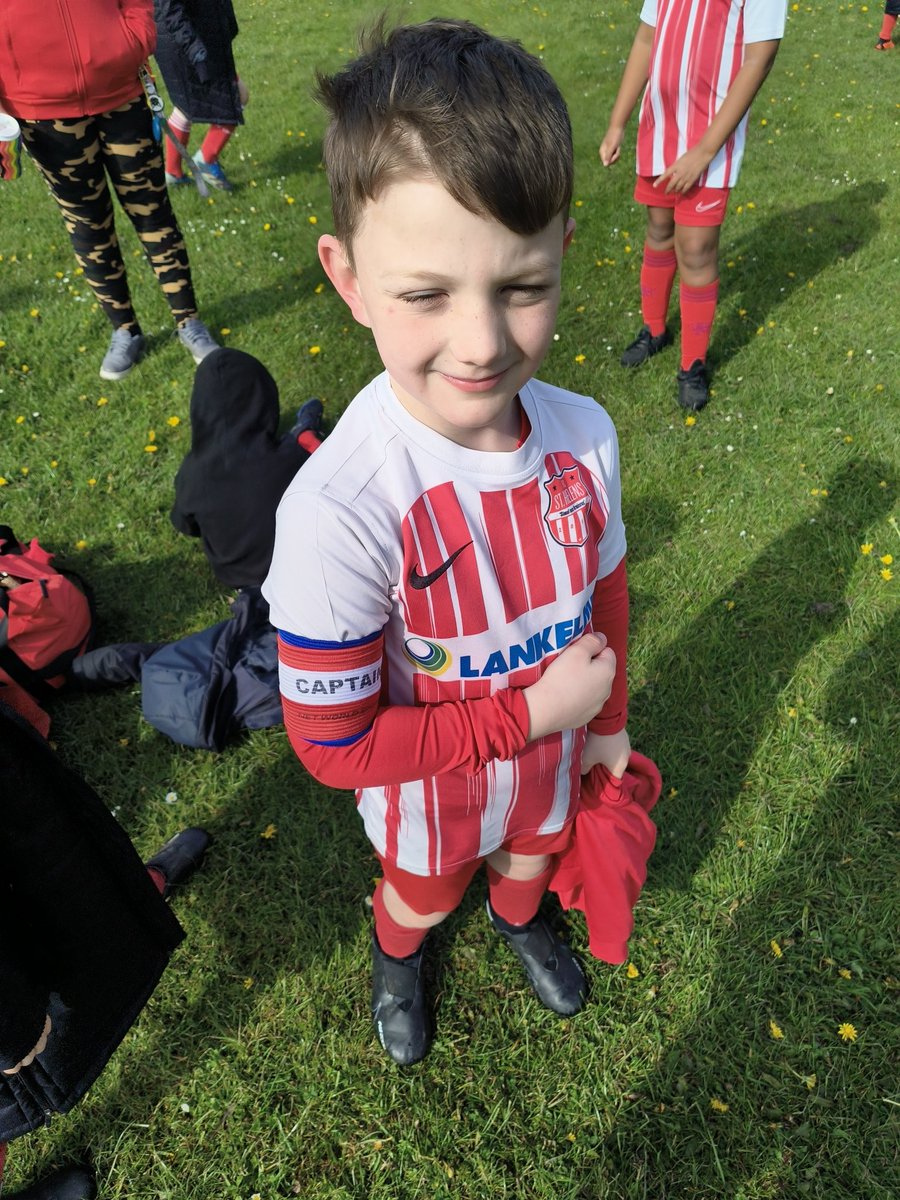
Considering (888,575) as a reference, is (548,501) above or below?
above

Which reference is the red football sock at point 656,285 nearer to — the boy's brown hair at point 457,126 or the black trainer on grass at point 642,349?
the black trainer on grass at point 642,349

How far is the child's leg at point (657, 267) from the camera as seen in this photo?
418cm

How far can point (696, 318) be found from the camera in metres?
4.22

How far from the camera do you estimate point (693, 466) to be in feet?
13.5

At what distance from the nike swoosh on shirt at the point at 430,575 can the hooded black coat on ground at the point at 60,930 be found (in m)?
0.83

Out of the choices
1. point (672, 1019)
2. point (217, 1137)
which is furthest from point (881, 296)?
point (217, 1137)

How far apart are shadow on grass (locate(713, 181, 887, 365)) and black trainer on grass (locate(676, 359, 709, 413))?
421 millimetres

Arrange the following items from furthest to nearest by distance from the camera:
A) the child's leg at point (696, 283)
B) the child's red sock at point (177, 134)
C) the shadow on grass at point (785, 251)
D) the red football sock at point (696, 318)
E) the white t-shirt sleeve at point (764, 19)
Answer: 1. the child's red sock at point (177, 134)
2. the shadow on grass at point (785, 251)
3. the red football sock at point (696, 318)
4. the child's leg at point (696, 283)
5. the white t-shirt sleeve at point (764, 19)

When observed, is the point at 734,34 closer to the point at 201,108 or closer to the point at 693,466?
the point at 693,466

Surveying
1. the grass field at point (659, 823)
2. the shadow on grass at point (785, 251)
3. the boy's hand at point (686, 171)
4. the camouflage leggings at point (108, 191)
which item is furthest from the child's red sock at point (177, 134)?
the shadow on grass at point (785, 251)

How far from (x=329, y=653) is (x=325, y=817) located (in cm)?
184

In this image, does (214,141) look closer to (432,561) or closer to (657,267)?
(657,267)

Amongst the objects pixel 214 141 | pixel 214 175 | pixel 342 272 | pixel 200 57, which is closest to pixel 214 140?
pixel 214 141

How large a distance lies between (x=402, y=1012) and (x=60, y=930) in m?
1.13
